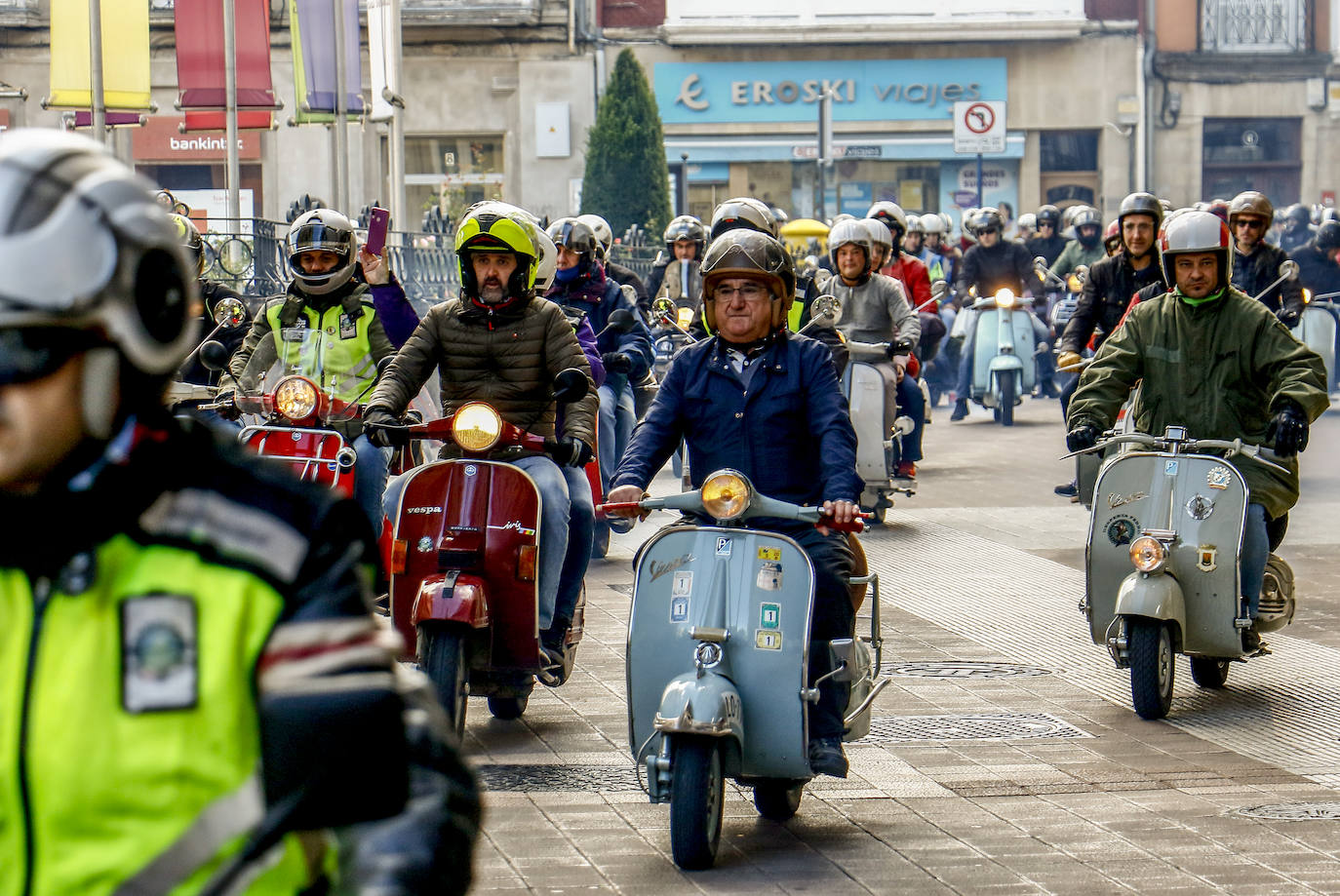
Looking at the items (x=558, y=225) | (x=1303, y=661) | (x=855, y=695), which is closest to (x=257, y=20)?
(x=558, y=225)

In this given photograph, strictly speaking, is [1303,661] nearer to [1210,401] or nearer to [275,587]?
[1210,401]

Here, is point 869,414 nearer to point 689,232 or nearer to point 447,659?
point 689,232

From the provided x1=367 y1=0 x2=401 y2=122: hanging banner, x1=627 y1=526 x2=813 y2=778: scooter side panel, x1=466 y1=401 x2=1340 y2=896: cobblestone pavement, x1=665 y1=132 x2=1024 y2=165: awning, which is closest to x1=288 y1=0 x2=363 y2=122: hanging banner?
x1=367 y1=0 x2=401 y2=122: hanging banner

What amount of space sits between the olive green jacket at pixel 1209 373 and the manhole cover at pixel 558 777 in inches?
91.7

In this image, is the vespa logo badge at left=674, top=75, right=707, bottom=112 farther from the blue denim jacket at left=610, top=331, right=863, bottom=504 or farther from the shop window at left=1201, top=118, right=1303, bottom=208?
the blue denim jacket at left=610, top=331, right=863, bottom=504

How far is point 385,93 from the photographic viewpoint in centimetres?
1906

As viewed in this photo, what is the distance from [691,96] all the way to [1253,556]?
3269cm

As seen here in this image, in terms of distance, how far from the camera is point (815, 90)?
3944 centimetres

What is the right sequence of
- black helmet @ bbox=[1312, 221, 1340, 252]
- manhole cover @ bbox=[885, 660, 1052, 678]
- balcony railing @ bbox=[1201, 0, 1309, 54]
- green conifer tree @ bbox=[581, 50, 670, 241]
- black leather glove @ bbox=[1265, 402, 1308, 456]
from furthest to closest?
1. balcony railing @ bbox=[1201, 0, 1309, 54]
2. green conifer tree @ bbox=[581, 50, 670, 241]
3. black helmet @ bbox=[1312, 221, 1340, 252]
4. manhole cover @ bbox=[885, 660, 1052, 678]
5. black leather glove @ bbox=[1265, 402, 1308, 456]

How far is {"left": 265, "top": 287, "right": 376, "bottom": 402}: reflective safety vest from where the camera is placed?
332 inches

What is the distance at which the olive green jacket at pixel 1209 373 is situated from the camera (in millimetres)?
7531

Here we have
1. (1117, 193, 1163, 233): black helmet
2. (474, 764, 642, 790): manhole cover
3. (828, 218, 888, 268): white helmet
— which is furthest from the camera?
(828, 218, 888, 268): white helmet

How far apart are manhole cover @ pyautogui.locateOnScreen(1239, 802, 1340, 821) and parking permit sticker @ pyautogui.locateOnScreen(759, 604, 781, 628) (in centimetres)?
141

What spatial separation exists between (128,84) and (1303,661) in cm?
1367
